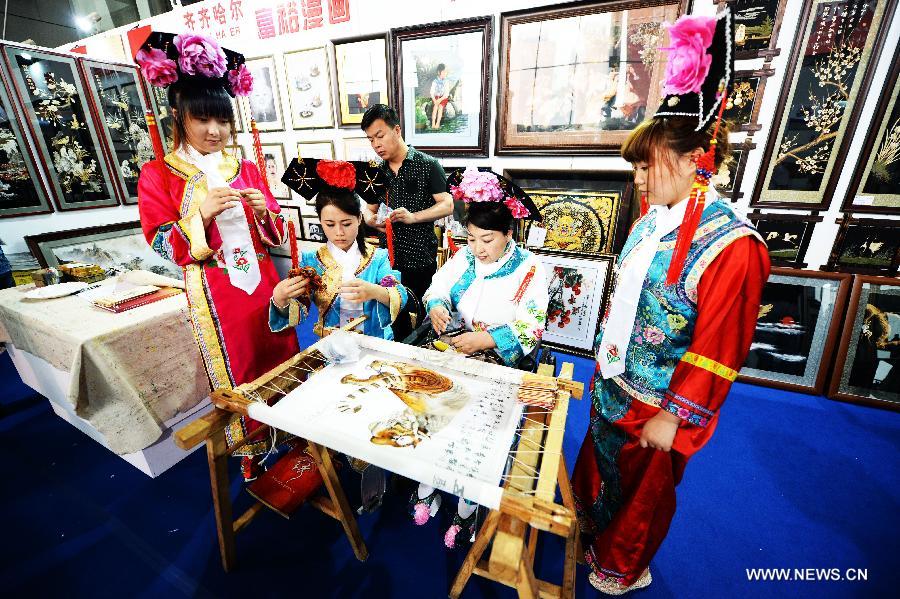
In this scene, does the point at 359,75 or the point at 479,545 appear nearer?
the point at 479,545

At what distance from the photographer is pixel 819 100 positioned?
8.82ft

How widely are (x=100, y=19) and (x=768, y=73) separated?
27.0ft

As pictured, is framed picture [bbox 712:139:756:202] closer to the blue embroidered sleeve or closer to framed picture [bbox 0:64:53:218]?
the blue embroidered sleeve

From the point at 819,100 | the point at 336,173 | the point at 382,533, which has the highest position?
the point at 819,100

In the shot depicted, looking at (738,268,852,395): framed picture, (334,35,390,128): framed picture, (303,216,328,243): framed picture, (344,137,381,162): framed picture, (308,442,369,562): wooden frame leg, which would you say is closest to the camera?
(308,442,369,562): wooden frame leg

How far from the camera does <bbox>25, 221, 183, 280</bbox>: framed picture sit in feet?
11.9

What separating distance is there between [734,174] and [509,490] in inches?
134

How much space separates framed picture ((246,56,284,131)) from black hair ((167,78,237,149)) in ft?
10.6

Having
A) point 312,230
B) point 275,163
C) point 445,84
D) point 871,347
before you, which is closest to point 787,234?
point 871,347

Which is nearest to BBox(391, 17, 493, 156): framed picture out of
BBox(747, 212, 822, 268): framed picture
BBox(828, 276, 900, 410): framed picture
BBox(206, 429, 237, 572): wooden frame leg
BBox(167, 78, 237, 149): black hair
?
BBox(167, 78, 237, 149): black hair

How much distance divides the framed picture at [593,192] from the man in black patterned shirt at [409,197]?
3.31ft

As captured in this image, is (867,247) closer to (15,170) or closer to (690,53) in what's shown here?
(690,53)

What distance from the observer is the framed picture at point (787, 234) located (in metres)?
3.00

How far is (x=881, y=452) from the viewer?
103 inches
